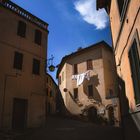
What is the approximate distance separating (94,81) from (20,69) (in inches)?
513

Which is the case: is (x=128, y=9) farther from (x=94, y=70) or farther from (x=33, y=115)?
(x=94, y=70)

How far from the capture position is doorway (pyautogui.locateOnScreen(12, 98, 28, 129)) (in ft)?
44.0

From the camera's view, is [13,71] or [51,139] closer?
[51,139]

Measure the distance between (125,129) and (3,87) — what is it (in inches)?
342

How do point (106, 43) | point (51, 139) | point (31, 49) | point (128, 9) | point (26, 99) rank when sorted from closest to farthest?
point (128, 9) < point (51, 139) < point (26, 99) < point (31, 49) < point (106, 43)

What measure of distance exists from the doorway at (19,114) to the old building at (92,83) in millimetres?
11308

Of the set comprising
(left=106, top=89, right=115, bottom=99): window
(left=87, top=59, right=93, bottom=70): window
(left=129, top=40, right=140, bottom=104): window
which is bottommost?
(left=129, top=40, right=140, bottom=104): window

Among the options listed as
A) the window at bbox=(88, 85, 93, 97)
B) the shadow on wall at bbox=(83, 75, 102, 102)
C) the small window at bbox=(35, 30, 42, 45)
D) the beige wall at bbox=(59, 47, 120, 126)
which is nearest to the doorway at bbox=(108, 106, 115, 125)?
the beige wall at bbox=(59, 47, 120, 126)

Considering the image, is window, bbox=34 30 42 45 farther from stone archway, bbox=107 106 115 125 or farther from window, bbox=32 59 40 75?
stone archway, bbox=107 106 115 125

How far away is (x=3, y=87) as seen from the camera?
12930 mm

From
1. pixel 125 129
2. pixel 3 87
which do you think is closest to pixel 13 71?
pixel 3 87

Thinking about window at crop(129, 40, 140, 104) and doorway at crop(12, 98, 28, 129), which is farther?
doorway at crop(12, 98, 28, 129)

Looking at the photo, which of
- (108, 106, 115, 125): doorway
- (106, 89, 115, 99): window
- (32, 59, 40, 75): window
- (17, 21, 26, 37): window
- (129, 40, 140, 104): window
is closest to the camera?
(129, 40, 140, 104): window

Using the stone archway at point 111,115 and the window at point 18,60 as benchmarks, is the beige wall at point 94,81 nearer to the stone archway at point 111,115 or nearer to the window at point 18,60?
the stone archway at point 111,115
